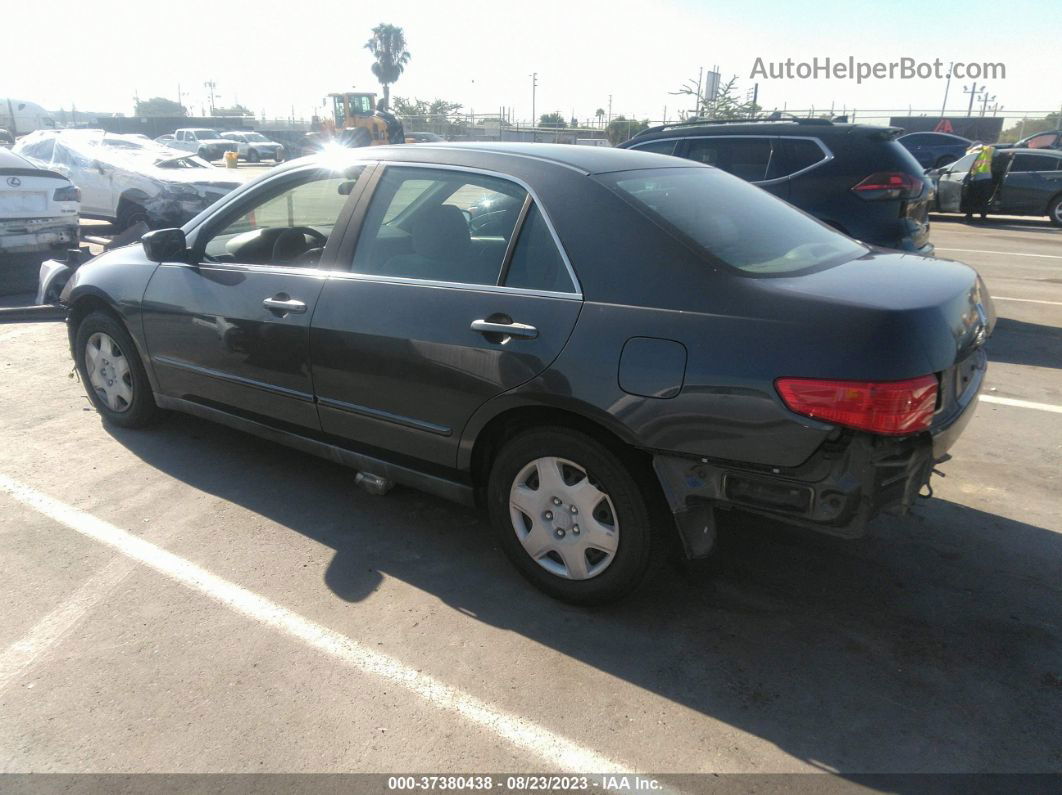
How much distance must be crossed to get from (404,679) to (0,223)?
27.8 ft

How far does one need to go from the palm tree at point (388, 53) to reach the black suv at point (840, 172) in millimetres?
82113

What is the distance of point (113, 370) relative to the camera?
4.82m

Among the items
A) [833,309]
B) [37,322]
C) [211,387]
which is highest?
[833,309]

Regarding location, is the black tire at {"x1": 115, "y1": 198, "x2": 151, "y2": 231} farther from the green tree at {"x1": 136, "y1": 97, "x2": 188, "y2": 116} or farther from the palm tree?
the green tree at {"x1": 136, "y1": 97, "x2": 188, "y2": 116}

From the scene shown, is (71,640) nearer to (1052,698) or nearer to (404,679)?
(404,679)

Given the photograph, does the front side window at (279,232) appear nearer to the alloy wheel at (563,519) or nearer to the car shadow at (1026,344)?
the alloy wheel at (563,519)

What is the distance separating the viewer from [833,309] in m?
2.52

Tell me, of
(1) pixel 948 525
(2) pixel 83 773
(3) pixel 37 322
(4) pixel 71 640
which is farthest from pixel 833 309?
(3) pixel 37 322

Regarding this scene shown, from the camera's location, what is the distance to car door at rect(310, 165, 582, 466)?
9.89 feet

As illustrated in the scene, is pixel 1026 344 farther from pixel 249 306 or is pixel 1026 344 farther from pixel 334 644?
pixel 334 644

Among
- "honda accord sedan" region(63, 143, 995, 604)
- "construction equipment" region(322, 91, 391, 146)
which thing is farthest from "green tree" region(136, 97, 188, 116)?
"honda accord sedan" region(63, 143, 995, 604)

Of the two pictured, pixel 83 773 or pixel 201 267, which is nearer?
pixel 83 773

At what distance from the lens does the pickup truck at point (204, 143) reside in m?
40.0

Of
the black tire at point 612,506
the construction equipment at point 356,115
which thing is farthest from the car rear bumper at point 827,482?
the construction equipment at point 356,115
